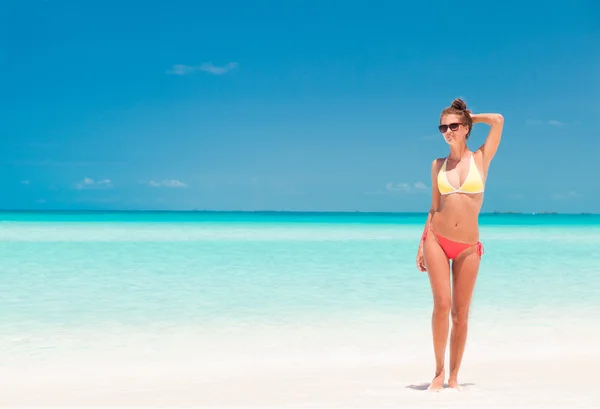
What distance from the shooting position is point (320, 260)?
1496 cm

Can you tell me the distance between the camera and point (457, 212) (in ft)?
11.5

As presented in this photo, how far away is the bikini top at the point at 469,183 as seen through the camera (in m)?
3.48

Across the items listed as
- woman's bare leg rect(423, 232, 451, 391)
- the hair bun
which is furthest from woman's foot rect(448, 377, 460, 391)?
the hair bun

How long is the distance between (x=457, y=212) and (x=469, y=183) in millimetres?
164

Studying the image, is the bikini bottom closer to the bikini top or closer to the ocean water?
the bikini top

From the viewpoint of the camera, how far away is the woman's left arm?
3504 mm

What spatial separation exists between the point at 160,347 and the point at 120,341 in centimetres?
45

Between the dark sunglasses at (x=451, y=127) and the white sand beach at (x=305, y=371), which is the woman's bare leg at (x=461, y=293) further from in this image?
the dark sunglasses at (x=451, y=127)

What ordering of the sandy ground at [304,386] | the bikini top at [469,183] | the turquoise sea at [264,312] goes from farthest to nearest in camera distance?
the turquoise sea at [264,312], the sandy ground at [304,386], the bikini top at [469,183]

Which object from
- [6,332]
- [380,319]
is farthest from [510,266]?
[6,332]

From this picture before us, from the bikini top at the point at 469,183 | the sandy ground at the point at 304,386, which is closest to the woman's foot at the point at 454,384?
the sandy ground at the point at 304,386

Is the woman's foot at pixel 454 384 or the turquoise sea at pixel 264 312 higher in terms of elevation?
the woman's foot at pixel 454 384

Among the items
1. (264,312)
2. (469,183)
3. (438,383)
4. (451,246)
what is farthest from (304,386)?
(264,312)

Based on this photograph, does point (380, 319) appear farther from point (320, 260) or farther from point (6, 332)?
point (320, 260)
